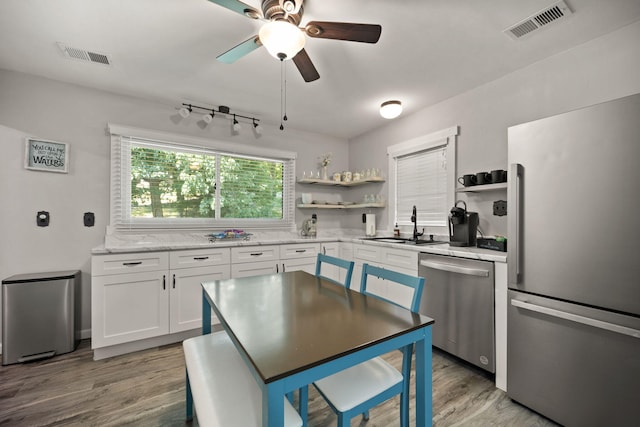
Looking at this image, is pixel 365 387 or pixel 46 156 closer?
pixel 365 387

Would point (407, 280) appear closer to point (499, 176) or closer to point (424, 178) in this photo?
point (499, 176)

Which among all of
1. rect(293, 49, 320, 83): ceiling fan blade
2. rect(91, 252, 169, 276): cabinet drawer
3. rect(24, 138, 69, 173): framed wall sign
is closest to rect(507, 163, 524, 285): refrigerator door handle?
rect(293, 49, 320, 83): ceiling fan blade

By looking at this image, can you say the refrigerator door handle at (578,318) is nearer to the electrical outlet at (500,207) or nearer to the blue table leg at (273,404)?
the electrical outlet at (500,207)

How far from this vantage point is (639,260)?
126 centimetres

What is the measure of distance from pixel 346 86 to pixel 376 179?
4.58 feet

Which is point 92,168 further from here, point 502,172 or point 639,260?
point 639,260

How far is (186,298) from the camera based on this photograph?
8.54ft

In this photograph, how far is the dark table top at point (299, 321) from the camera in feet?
2.67

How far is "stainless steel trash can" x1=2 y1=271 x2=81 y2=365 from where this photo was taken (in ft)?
7.09

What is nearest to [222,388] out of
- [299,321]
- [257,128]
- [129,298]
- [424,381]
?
[299,321]

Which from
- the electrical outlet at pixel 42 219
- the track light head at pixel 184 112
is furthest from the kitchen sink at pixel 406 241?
the electrical outlet at pixel 42 219

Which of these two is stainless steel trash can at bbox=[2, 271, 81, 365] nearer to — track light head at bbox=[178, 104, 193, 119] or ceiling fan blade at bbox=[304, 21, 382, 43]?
track light head at bbox=[178, 104, 193, 119]

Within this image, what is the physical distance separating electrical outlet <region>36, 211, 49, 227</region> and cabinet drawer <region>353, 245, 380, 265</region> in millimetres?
3195

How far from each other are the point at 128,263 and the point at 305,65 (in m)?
2.28
